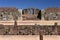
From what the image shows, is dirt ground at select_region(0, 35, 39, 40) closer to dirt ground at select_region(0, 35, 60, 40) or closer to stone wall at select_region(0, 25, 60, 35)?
dirt ground at select_region(0, 35, 60, 40)

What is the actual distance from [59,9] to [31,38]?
1239 centimetres

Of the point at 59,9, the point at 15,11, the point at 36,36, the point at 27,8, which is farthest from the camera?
the point at 27,8

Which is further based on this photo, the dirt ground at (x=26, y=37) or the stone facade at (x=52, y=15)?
the stone facade at (x=52, y=15)

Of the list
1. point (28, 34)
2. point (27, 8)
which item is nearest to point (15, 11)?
point (27, 8)

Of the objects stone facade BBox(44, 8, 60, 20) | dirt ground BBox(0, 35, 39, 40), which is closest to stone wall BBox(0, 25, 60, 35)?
dirt ground BBox(0, 35, 39, 40)

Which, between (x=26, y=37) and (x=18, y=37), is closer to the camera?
(x=18, y=37)

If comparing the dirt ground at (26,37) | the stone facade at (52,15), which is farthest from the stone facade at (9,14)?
the dirt ground at (26,37)

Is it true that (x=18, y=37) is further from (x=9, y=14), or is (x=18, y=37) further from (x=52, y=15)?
(x=52, y=15)

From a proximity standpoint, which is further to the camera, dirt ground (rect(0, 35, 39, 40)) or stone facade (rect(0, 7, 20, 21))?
stone facade (rect(0, 7, 20, 21))

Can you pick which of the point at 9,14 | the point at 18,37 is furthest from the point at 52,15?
the point at 18,37

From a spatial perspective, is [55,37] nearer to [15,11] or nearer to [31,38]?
[31,38]

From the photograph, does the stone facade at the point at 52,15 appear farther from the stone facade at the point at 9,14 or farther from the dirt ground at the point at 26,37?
the dirt ground at the point at 26,37

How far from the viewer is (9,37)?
5.87 m

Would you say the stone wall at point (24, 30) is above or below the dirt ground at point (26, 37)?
above
